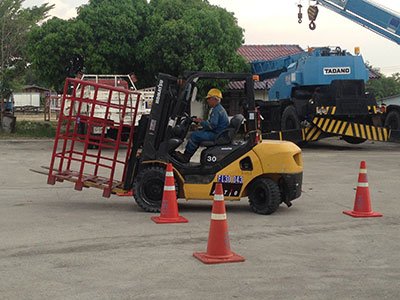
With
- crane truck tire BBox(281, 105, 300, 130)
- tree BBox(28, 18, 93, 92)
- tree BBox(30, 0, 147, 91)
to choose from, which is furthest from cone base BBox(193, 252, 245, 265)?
tree BBox(28, 18, 93, 92)

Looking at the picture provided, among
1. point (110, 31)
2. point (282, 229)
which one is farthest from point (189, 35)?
point (282, 229)

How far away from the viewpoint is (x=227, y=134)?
9.19m

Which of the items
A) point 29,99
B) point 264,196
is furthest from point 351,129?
point 29,99


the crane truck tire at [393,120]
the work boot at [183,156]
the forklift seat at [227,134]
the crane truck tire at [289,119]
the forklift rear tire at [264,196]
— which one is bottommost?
the forklift rear tire at [264,196]

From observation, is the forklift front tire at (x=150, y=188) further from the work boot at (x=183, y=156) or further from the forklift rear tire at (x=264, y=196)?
the forklift rear tire at (x=264, y=196)

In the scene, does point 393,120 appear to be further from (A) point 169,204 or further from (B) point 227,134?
(A) point 169,204

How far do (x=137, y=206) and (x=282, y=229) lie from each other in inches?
111

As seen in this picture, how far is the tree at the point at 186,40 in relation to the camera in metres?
23.6

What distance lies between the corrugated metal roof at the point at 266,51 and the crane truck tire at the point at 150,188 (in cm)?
2739

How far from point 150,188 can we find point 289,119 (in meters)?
13.5

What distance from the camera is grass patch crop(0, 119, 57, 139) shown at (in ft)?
86.9

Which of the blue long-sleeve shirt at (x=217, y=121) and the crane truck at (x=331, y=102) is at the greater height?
the crane truck at (x=331, y=102)

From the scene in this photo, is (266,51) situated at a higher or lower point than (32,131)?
higher

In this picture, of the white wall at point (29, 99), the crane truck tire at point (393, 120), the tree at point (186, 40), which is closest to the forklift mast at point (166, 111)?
the crane truck tire at point (393, 120)
